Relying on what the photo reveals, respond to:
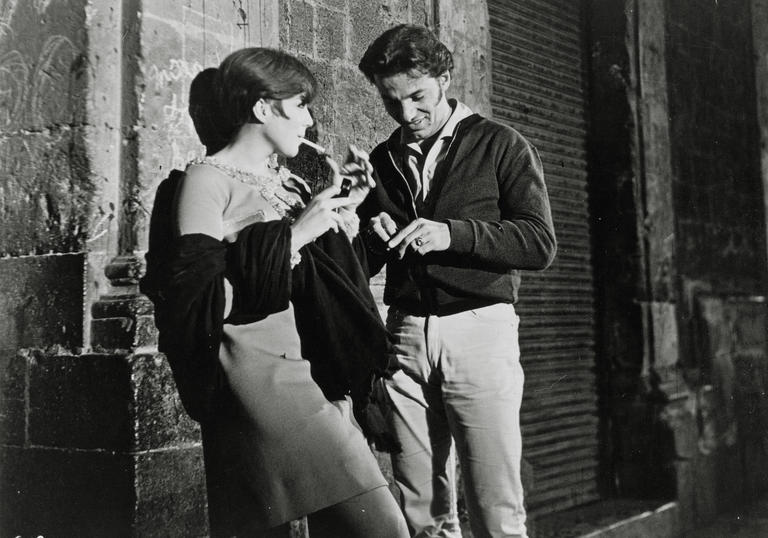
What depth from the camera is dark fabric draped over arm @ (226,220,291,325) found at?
90.7 inches

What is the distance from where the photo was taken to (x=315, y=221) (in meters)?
2.41

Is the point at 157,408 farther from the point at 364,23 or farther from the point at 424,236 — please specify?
the point at 364,23

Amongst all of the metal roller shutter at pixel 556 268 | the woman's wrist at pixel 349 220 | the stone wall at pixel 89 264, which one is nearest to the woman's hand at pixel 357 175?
the woman's wrist at pixel 349 220

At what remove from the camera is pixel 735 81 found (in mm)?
7918

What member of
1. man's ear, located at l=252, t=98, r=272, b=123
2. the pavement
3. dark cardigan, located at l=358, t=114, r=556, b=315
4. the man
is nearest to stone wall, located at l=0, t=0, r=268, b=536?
man's ear, located at l=252, t=98, r=272, b=123

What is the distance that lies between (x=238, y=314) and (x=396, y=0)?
273 cm

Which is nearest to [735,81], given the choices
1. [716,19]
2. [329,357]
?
[716,19]

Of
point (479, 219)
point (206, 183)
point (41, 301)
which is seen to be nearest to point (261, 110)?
point (206, 183)

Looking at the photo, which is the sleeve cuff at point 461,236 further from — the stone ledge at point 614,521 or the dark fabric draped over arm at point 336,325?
the stone ledge at point 614,521

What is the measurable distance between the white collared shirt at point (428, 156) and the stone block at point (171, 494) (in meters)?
1.20

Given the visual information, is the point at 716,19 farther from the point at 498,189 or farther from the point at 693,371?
the point at 498,189

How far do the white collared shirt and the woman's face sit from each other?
2.06 ft

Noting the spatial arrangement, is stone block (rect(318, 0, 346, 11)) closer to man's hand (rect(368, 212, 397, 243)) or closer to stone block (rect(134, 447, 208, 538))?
man's hand (rect(368, 212, 397, 243))

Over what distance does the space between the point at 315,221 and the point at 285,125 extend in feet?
1.15
